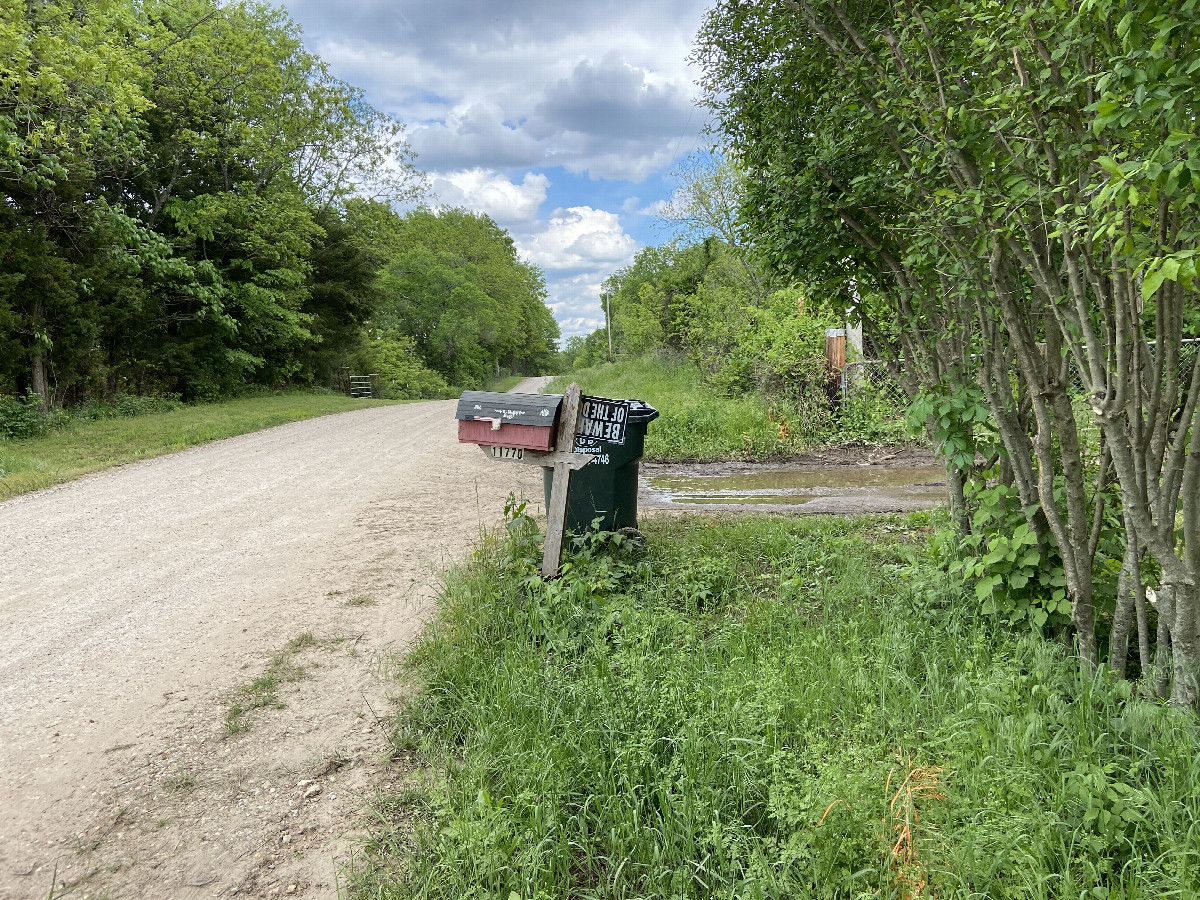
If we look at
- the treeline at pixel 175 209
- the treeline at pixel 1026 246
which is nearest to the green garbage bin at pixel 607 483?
the treeline at pixel 1026 246

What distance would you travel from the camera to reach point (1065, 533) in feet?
10.1

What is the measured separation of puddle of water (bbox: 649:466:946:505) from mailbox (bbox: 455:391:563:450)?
4.21m

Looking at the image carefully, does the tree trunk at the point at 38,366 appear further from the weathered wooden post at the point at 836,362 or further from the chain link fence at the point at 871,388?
the chain link fence at the point at 871,388

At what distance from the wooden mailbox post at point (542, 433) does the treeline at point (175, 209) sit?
10.1 metres

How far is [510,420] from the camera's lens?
4.46 meters

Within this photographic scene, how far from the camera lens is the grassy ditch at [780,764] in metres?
2.11

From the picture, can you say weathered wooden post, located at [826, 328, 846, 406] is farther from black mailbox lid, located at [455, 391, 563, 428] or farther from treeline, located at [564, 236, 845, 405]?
black mailbox lid, located at [455, 391, 563, 428]

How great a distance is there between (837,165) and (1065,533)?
2371 millimetres

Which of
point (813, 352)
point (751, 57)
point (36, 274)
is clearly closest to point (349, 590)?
point (751, 57)

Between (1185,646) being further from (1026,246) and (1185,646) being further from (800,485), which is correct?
(800,485)

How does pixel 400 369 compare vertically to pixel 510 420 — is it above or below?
above

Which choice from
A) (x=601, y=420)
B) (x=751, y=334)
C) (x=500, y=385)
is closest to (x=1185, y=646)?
(x=601, y=420)

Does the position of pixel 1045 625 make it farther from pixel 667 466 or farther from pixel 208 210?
pixel 208 210

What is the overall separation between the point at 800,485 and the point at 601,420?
5556 millimetres
